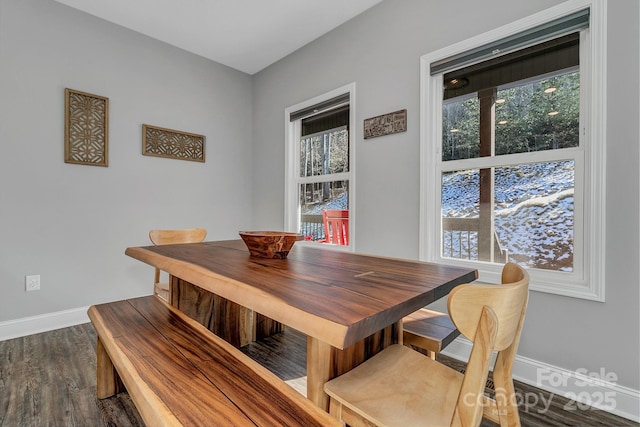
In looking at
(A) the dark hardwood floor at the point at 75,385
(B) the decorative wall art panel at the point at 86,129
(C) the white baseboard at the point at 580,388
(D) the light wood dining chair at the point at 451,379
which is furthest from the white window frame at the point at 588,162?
(B) the decorative wall art panel at the point at 86,129

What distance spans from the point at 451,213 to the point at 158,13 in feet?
9.90

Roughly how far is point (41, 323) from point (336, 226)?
263cm

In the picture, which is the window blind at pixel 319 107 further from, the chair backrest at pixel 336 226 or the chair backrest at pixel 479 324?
the chair backrest at pixel 479 324

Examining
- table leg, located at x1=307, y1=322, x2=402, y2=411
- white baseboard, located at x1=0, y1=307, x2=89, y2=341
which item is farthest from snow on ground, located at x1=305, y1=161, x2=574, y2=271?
white baseboard, located at x1=0, y1=307, x2=89, y2=341

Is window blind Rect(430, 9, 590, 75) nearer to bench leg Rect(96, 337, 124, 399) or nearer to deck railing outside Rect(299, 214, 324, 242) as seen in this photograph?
deck railing outside Rect(299, 214, 324, 242)

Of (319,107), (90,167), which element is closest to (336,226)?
(319,107)

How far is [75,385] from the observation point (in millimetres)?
1757

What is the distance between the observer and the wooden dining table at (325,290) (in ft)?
2.37

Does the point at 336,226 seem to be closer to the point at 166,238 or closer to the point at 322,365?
the point at 166,238

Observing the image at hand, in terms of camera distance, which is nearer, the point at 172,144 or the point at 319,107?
the point at 319,107

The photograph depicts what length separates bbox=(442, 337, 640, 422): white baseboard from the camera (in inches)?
60.5

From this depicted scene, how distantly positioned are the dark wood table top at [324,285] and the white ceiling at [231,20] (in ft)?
7.28

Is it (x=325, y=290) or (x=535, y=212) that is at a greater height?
(x=535, y=212)

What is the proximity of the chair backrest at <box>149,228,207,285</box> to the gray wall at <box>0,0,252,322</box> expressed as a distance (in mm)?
817
